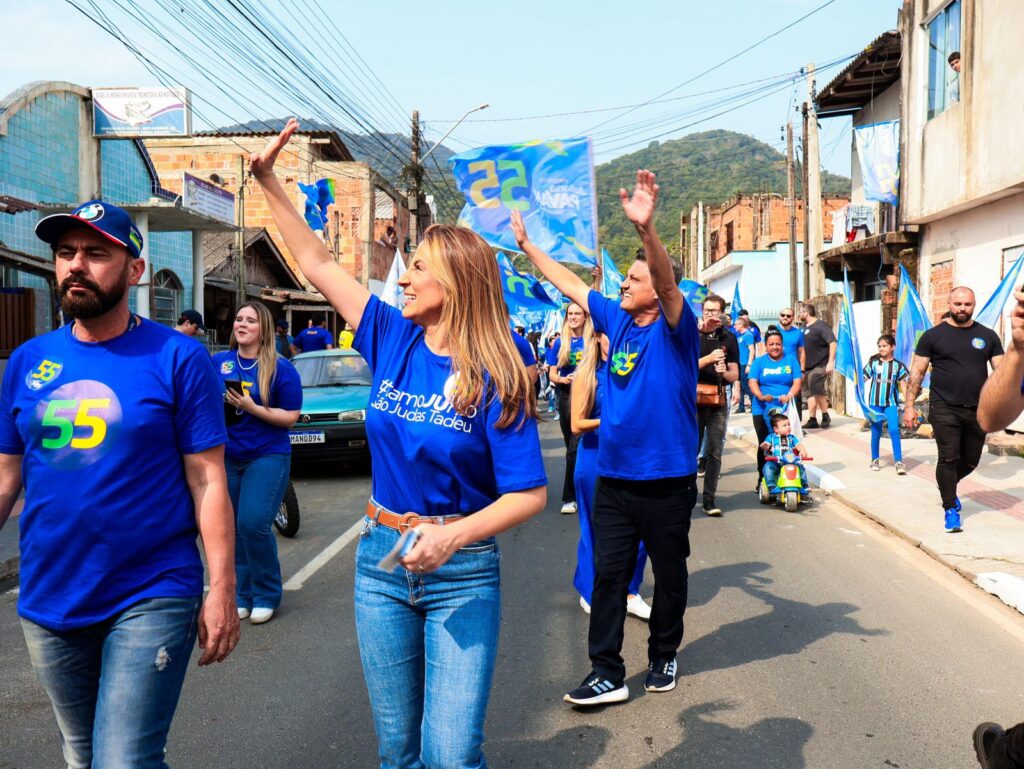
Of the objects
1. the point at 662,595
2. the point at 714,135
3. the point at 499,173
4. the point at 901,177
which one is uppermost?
the point at 714,135

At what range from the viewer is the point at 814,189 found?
2280 centimetres

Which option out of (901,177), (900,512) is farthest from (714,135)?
(900,512)

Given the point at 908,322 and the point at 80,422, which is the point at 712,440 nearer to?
the point at 908,322

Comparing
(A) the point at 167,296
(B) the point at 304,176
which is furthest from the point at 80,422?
(B) the point at 304,176

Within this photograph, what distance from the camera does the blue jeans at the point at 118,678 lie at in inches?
96.0

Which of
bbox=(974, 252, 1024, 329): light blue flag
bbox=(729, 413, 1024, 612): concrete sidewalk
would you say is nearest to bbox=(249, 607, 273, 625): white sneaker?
bbox=(729, 413, 1024, 612): concrete sidewalk

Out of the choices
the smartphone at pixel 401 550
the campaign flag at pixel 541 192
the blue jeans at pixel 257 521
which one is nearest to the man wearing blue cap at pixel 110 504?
the smartphone at pixel 401 550

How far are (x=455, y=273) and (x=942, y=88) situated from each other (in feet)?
54.6

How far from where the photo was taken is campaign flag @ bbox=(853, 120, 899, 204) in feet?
60.9

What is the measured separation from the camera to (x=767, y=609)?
6184 mm

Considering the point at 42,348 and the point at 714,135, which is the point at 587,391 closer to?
the point at 42,348

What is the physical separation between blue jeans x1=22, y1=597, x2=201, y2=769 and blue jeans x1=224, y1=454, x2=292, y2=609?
307 centimetres

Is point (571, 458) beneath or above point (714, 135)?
beneath

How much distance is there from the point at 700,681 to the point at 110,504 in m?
3.25
